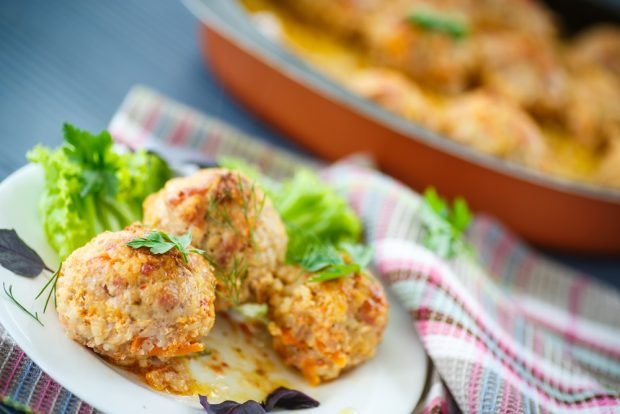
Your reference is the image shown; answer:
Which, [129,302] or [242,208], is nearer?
[129,302]

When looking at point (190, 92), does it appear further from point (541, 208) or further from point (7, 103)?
point (541, 208)

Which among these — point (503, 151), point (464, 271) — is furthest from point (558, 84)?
point (464, 271)

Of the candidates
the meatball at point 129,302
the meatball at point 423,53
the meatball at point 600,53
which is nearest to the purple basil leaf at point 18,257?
the meatball at point 129,302

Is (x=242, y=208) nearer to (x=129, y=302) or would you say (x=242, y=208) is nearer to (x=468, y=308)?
(x=129, y=302)

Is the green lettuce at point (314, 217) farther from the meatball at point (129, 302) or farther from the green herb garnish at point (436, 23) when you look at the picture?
the green herb garnish at point (436, 23)

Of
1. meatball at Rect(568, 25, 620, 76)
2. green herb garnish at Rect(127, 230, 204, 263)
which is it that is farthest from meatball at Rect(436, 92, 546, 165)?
green herb garnish at Rect(127, 230, 204, 263)

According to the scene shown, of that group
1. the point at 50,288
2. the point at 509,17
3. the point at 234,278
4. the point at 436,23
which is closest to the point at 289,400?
the point at 234,278
